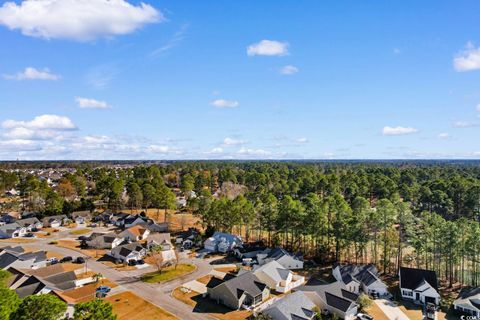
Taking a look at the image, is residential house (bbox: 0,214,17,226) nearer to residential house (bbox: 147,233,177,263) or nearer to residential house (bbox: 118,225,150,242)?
residential house (bbox: 118,225,150,242)

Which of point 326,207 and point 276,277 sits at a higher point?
point 326,207

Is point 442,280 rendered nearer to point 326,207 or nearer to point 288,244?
point 326,207

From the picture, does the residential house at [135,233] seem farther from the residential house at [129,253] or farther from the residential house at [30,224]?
the residential house at [30,224]

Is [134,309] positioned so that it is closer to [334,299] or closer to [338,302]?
[334,299]

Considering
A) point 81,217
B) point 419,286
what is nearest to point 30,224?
point 81,217

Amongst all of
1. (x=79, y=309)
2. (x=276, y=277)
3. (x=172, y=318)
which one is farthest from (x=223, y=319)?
(x=79, y=309)

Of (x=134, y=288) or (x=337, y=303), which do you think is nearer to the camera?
(x=337, y=303)

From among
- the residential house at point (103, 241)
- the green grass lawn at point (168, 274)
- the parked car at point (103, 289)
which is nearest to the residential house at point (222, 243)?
the green grass lawn at point (168, 274)
